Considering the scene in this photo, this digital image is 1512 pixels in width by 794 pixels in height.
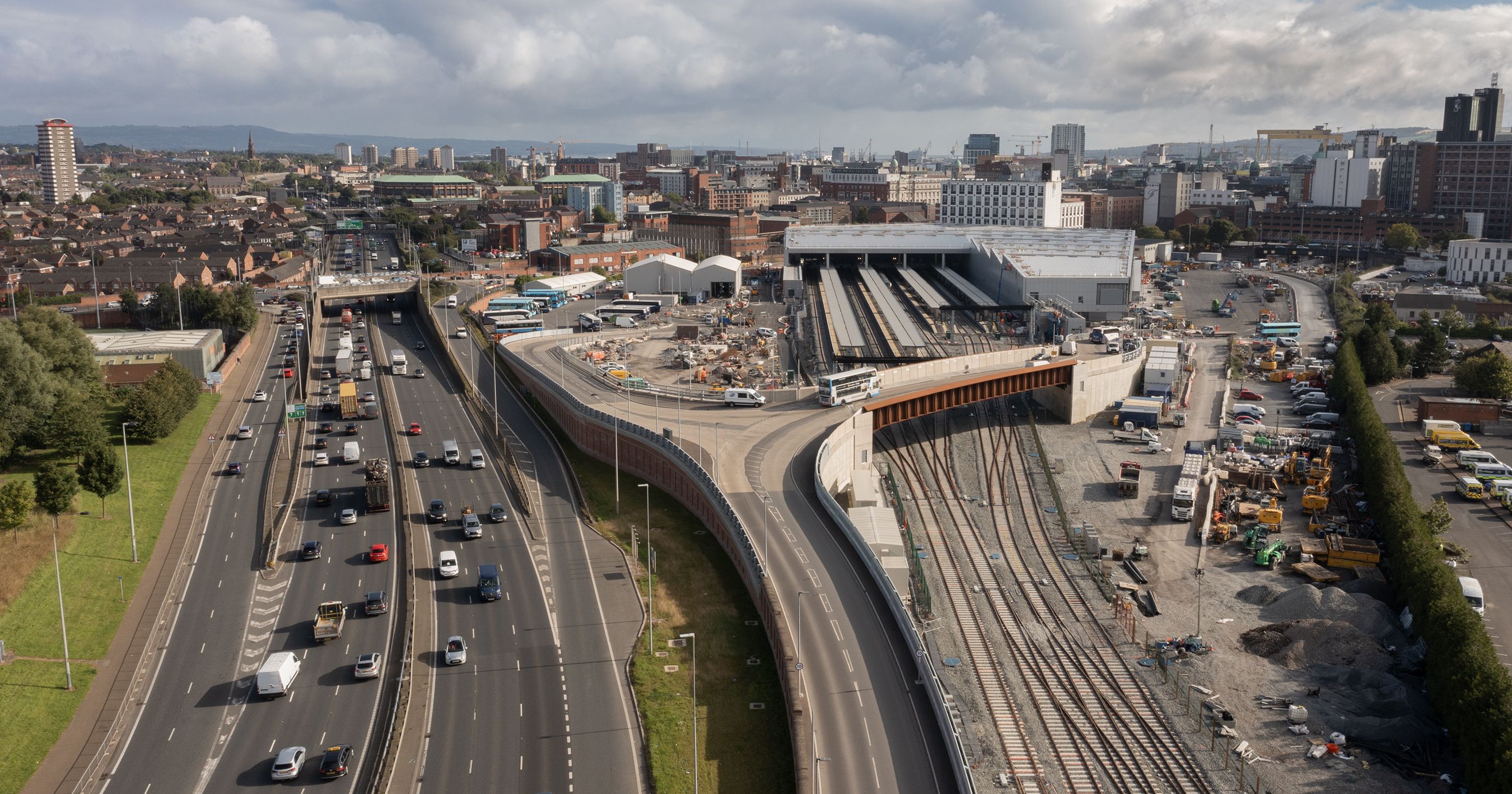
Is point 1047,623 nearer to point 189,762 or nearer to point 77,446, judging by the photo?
point 189,762

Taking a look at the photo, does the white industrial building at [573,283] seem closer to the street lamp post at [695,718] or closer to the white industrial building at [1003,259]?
the white industrial building at [1003,259]

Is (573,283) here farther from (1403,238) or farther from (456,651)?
(1403,238)

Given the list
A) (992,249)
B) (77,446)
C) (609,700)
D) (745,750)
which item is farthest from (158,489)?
(992,249)

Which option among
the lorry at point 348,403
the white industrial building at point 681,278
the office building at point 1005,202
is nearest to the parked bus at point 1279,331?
the white industrial building at point 681,278

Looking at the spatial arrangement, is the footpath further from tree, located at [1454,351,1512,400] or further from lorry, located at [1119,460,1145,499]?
tree, located at [1454,351,1512,400]

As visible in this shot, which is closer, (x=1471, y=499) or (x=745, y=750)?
(x=745, y=750)

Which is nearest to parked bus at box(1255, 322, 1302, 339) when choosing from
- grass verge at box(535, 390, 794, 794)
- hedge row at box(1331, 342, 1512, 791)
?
hedge row at box(1331, 342, 1512, 791)
